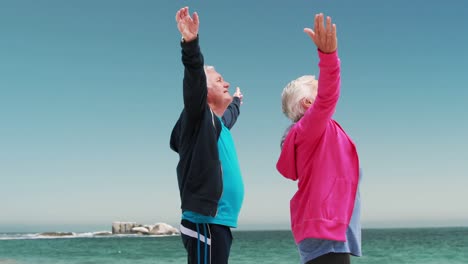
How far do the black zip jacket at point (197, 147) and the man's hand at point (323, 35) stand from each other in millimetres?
696

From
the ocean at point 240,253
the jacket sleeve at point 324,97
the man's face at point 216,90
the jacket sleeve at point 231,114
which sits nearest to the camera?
the jacket sleeve at point 324,97

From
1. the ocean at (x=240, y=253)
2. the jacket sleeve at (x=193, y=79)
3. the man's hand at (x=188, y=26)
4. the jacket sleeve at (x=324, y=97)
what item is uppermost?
the man's hand at (x=188, y=26)

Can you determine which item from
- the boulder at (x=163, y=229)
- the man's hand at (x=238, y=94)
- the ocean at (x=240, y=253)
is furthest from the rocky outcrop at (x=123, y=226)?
the man's hand at (x=238, y=94)

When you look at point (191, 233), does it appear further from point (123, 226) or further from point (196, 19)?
point (123, 226)

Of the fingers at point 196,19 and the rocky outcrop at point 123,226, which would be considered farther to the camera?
the rocky outcrop at point 123,226

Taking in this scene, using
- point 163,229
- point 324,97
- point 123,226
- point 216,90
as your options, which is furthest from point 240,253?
point 123,226

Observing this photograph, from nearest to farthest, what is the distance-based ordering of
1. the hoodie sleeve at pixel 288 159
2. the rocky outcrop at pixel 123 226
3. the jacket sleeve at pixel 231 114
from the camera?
the hoodie sleeve at pixel 288 159 < the jacket sleeve at pixel 231 114 < the rocky outcrop at pixel 123 226

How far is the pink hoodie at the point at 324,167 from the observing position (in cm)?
223

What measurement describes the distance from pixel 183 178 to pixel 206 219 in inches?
9.6

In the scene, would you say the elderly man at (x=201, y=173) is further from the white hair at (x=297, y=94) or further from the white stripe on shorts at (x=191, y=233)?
the white hair at (x=297, y=94)

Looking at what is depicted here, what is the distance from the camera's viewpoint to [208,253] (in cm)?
273

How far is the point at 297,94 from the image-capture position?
2.51 m

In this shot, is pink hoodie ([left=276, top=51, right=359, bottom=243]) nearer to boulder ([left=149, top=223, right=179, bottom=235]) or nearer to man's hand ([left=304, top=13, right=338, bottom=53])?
man's hand ([left=304, top=13, right=338, bottom=53])

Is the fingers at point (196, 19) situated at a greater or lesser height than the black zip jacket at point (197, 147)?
greater
